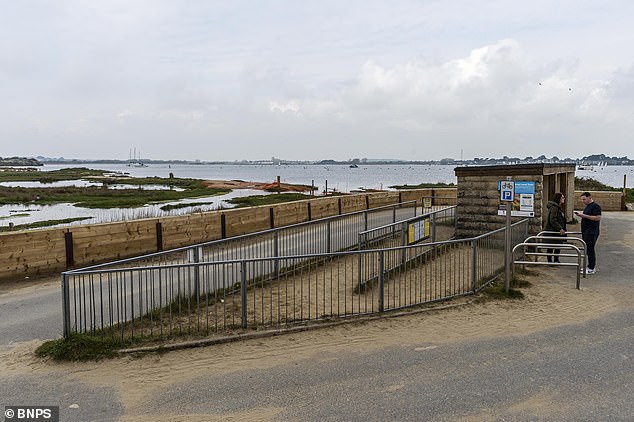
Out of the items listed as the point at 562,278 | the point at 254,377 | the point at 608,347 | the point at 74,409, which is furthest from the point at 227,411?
the point at 562,278

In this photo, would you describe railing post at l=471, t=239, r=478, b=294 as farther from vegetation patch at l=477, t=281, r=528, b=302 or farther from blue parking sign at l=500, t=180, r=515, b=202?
blue parking sign at l=500, t=180, r=515, b=202

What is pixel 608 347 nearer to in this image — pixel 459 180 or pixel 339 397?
pixel 339 397

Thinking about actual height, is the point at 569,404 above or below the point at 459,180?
below

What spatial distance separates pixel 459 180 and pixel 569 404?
466 inches

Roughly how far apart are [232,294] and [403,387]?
11.2ft

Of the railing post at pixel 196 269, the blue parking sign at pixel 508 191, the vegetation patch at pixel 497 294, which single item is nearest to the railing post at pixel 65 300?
the railing post at pixel 196 269

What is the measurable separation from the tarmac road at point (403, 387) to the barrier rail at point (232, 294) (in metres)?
1.20

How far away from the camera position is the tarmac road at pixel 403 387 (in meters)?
4.95

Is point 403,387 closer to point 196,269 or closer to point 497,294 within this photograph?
point 196,269

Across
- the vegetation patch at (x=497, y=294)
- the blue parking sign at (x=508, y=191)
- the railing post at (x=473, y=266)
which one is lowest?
the vegetation patch at (x=497, y=294)

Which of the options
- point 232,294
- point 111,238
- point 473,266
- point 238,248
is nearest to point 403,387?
point 232,294

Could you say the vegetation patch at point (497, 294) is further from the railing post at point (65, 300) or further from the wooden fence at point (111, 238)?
the wooden fence at point (111, 238)

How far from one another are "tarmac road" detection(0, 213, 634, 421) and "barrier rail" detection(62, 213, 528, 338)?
120 cm

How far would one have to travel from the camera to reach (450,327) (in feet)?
24.8
